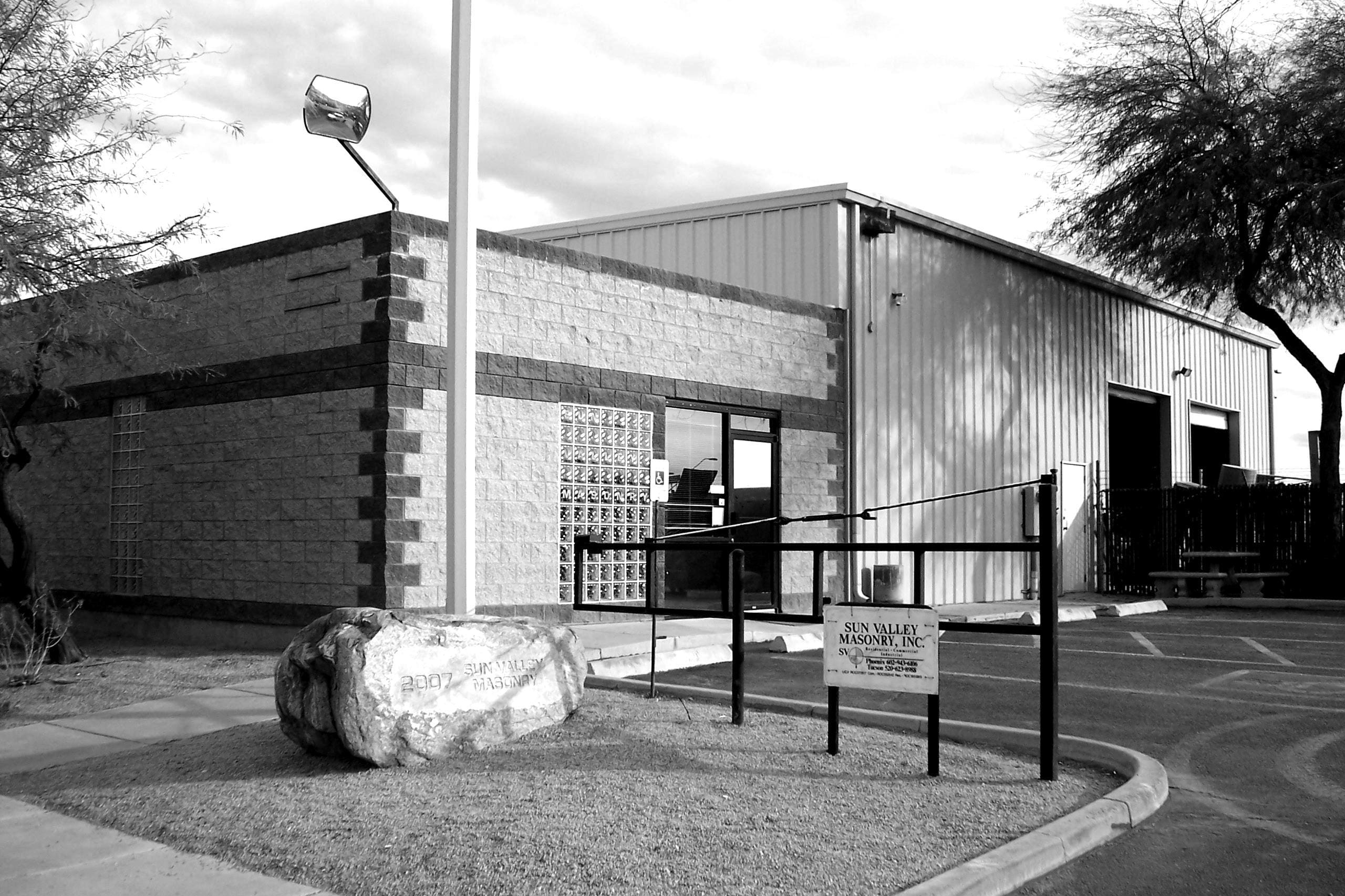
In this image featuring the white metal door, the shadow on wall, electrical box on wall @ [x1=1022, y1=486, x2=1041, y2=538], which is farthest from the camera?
the white metal door

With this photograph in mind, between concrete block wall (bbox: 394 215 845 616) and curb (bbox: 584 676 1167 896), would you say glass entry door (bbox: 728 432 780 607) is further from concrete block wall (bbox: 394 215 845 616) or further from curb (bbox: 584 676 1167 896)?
curb (bbox: 584 676 1167 896)

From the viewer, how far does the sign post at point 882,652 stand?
23.0 feet

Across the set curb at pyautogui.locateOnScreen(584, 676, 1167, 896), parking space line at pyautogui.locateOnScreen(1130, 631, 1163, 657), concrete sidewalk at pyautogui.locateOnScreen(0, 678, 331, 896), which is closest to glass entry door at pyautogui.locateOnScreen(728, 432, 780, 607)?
parking space line at pyautogui.locateOnScreen(1130, 631, 1163, 657)

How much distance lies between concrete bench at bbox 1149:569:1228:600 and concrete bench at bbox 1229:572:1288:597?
10.1 inches

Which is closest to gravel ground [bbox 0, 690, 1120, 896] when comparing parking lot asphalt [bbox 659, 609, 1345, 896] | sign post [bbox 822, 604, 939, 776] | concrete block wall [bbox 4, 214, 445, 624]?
sign post [bbox 822, 604, 939, 776]

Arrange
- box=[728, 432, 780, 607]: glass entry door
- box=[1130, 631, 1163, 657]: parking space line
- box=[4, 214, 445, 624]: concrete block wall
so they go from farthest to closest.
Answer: box=[728, 432, 780, 607]: glass entry door → box=[1130, 631, 1163, 657]: parking space line → box=[4, 214, 445, 624]: concrete block wall

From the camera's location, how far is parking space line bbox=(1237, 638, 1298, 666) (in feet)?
40.9

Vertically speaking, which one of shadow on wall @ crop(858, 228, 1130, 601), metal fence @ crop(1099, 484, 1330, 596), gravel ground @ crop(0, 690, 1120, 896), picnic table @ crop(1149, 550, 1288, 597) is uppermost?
shadow on wall @ crop(858, 228, 1130, 601)

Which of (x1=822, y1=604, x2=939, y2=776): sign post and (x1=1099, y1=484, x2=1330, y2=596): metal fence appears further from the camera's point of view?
(x1=1099, y1=484, x2=1330, y2=596): metal fence

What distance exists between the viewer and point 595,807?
6.01 metres

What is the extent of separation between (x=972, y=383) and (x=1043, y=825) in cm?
1548

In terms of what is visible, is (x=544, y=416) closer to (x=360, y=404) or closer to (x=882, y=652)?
(x=360, y=404)

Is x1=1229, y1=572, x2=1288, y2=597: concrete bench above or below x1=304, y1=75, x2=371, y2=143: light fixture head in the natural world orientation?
below

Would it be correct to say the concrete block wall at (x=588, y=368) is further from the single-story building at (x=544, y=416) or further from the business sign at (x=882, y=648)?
the business sign at (x=882, y=648)
